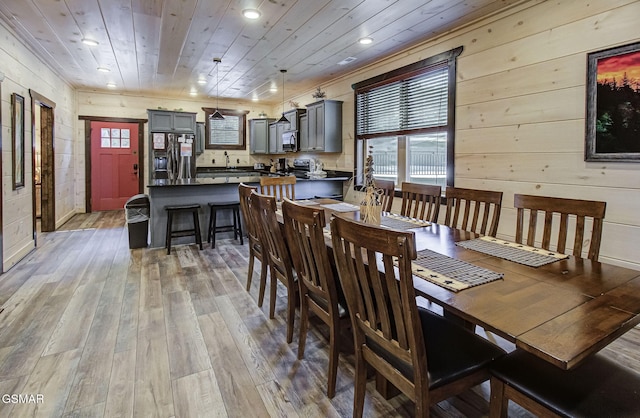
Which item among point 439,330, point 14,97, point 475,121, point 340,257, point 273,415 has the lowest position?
point 273,415

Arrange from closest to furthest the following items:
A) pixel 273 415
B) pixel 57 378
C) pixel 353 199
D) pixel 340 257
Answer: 1. pixel 340 257
2. pixel 273 415
3. pixel 57 378
4. pixel 353 199

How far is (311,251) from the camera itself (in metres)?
1.90

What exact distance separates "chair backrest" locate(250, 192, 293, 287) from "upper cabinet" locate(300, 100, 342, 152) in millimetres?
3435

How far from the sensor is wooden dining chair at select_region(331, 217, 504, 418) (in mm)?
1178

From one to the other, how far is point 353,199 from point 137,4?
3.70m

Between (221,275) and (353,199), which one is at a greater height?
(353,199)

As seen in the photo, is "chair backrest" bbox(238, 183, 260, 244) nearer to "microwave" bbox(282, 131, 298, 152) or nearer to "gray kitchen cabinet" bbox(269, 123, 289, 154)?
"microwave" bbox(282, 131, 298, 152)

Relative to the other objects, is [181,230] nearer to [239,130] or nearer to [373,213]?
[373,213]

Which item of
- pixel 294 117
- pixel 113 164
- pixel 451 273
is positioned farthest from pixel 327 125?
pixel 113 164

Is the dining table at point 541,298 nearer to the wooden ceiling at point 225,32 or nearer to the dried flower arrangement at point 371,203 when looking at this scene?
the dried flower arrangement at point 371,203

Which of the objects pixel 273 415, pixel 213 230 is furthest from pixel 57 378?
pixel 213 230

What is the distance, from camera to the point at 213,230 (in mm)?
4777

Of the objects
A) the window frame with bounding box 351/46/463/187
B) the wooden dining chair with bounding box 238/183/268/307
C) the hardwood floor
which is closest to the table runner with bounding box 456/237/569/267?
the hardwood floor

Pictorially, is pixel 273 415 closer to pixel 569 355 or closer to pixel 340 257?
pixel 340 257
